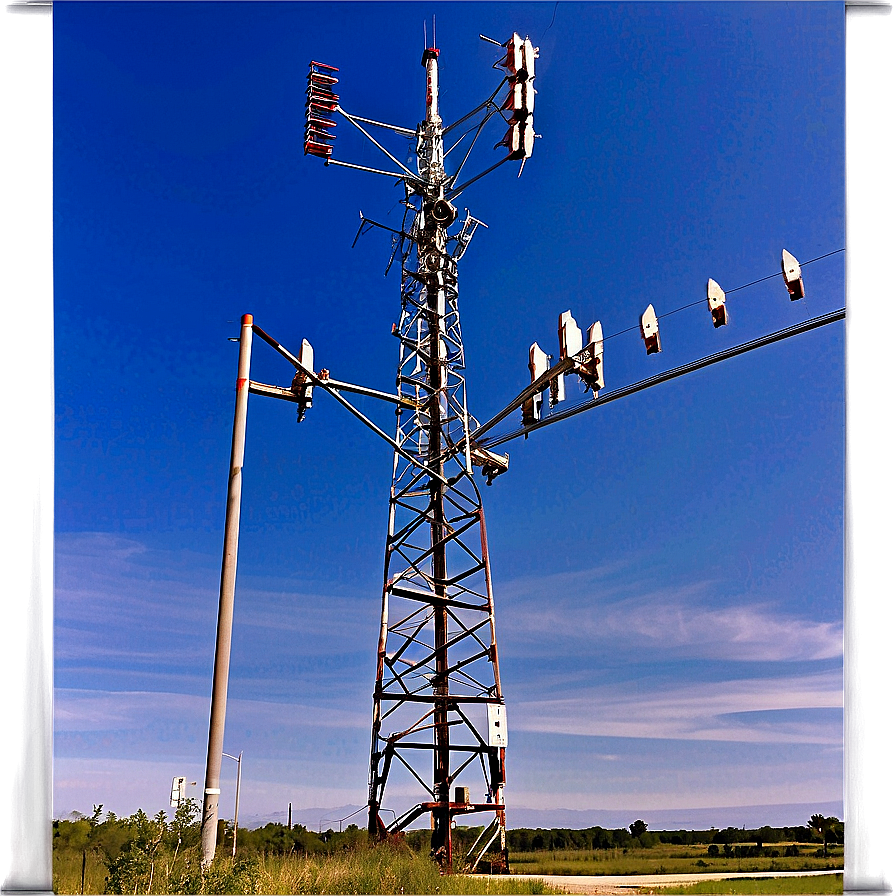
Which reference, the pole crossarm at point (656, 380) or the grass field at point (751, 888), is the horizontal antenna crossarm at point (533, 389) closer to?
the pole crossarm at point (656, 380)

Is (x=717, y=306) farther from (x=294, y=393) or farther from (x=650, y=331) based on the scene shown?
(x=294, y=393)

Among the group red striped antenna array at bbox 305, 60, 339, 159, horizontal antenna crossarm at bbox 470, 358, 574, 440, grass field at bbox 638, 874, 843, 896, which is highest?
red striped antenna array at bbox 305, 60, 339, 159

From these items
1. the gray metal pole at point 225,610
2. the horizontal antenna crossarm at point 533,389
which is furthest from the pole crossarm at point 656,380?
the gray metal pole at point 225,610

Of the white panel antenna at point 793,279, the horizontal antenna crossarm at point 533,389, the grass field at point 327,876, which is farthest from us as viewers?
the horizontal antenna crossarm at point 533,389

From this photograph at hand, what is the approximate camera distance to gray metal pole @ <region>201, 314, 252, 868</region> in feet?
36.1

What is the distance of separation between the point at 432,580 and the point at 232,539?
37.0 ft

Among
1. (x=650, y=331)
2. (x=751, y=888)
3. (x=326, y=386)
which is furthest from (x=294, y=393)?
(x=751, y=888)

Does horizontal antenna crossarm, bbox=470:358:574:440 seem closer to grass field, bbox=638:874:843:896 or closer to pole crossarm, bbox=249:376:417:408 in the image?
pole crossarm, bbox=249:376:417:408

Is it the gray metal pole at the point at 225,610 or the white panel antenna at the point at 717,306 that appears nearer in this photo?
the gray metal pole at the point at 225,610

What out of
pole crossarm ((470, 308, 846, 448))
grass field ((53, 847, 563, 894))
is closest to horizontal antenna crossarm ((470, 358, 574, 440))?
pole crossarm ((470, 308, 846, 448))

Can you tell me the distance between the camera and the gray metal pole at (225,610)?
1100cm

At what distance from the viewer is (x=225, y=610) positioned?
39.9ft
